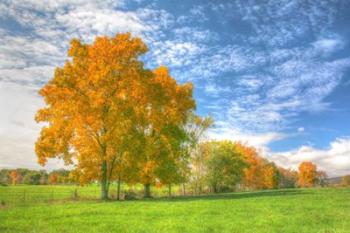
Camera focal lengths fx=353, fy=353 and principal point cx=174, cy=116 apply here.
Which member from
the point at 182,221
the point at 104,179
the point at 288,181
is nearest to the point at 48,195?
the point at 104,179

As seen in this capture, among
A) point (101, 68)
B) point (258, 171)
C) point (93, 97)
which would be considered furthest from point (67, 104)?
point (258, 171)

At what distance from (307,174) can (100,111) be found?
4129 inches

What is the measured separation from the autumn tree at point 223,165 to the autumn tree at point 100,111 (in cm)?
3507

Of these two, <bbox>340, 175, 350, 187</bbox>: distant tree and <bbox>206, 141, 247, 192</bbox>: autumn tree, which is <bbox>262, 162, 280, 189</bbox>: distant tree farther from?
<bbox>206, 141, 247, 192</bbox>: autumn tree

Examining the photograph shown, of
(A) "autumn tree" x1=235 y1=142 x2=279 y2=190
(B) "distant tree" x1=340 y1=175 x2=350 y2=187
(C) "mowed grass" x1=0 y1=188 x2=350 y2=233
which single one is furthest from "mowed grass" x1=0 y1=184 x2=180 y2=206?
(B) "distant tree" x1=340 y1=175 x2=350 y2=187

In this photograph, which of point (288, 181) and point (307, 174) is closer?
point (307, 174)

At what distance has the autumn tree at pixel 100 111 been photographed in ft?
140

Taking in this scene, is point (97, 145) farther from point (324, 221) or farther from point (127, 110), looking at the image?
point (324, 221)

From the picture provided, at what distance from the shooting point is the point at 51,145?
42.8m

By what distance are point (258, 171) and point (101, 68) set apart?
87.4m

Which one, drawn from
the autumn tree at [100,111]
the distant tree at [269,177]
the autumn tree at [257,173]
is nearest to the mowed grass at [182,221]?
the autumn tree at [100,111]

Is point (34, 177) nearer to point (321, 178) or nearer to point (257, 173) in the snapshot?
point (257, 173)

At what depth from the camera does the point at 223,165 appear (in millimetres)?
82188

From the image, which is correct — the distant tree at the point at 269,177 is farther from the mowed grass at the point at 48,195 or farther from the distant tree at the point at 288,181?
the mowed grass at the point at 48,195
